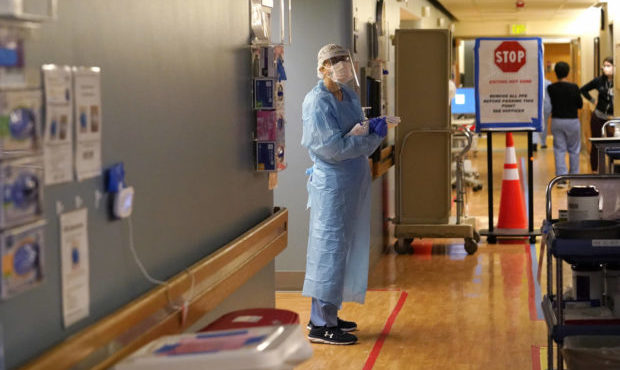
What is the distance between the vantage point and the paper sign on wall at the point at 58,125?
194 cm

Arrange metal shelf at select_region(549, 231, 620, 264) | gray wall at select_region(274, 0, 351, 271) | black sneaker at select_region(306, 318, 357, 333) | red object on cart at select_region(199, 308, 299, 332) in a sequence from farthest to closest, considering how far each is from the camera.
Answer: gray wall at select_region(274, 0, 351, 271), black sneaker at select_region(306, 318, 357, 333), metal shelf at select_region(549, 231, 620, 264), red object on cart at select_region(199, 308, 299, 332)

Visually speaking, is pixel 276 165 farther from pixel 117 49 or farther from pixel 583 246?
pixel 117 49

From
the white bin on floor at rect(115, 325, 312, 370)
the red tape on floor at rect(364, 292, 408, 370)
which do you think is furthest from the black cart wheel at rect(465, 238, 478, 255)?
the white bin on floor at rect(115, 325, 312, 370)

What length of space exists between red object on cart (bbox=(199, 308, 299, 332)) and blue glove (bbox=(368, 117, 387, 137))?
8.96 ft

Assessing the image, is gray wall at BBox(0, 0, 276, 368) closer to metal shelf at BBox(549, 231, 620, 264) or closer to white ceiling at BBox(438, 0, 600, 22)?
metal shelf at BBox(549, 231, 620, 264)

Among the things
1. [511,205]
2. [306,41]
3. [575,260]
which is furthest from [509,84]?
[575,260]

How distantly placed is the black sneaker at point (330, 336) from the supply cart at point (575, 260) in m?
1.38

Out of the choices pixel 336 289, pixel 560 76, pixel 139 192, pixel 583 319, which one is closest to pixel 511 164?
pixel 560 76

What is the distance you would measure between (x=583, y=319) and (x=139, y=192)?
1.97 metres

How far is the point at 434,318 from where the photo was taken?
5.63m

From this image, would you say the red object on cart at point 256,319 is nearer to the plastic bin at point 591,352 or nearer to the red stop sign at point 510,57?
the plastic bin at point 591,352

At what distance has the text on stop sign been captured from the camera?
313 inches

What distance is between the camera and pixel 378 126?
5012 millimetres

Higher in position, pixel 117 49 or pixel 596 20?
pixel 596 20
